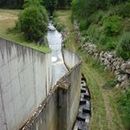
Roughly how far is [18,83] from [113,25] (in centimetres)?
1508

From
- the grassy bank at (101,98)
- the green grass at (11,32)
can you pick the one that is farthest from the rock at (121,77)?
the green grass at (11,32)

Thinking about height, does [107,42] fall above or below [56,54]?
above

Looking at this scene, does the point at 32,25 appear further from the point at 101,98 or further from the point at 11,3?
the point at 11,3

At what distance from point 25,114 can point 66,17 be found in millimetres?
36478

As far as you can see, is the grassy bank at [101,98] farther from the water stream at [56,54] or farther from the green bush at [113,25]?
the green bush at [113,25]

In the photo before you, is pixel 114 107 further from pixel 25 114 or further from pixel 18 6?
pixel 18 6

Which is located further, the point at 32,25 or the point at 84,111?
the point at 32,25

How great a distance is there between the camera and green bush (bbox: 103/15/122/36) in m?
29.4

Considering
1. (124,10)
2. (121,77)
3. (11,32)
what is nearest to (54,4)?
(11,32)

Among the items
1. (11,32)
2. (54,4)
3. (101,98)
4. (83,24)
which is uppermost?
(54,4)

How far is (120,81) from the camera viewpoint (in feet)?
72.9

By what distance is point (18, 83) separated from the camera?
57.0ft

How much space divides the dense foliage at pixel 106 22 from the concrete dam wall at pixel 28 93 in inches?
301

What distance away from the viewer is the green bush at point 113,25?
29.4 m
